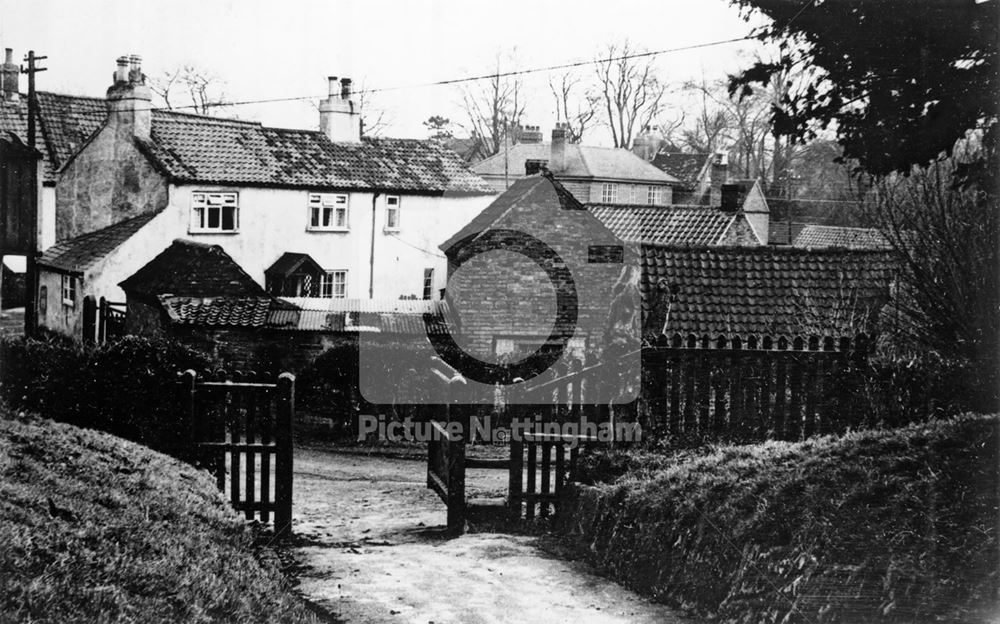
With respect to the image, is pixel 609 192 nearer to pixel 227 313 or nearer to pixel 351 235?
pixel 351 235

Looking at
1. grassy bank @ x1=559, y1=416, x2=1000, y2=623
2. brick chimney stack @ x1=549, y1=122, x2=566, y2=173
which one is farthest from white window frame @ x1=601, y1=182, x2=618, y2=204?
grassy bank @ x1=559, y1=416, x2=1000, y2=623

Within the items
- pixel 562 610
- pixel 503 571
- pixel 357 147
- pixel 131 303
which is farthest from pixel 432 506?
pixel 357 147

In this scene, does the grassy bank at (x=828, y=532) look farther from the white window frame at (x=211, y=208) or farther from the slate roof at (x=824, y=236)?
the slate roof at (x=824, y=236)

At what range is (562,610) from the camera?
621cm

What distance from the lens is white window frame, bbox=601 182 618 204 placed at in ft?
188

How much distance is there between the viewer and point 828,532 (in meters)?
5.83

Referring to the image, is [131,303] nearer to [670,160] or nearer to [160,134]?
[160,134]

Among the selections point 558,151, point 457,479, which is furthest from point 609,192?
point 457,479

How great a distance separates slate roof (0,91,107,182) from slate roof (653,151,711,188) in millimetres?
38185

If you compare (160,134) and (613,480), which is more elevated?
(160,134)

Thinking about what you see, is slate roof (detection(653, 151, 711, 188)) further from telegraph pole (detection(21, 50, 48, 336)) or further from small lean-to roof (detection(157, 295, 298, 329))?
telegraph pole (detection(21, 50, 48, 336))

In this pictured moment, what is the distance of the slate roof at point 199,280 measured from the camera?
22.1 m

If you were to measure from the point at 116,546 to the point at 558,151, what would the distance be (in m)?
51.1

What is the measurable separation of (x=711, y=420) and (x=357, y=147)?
89.4ft
